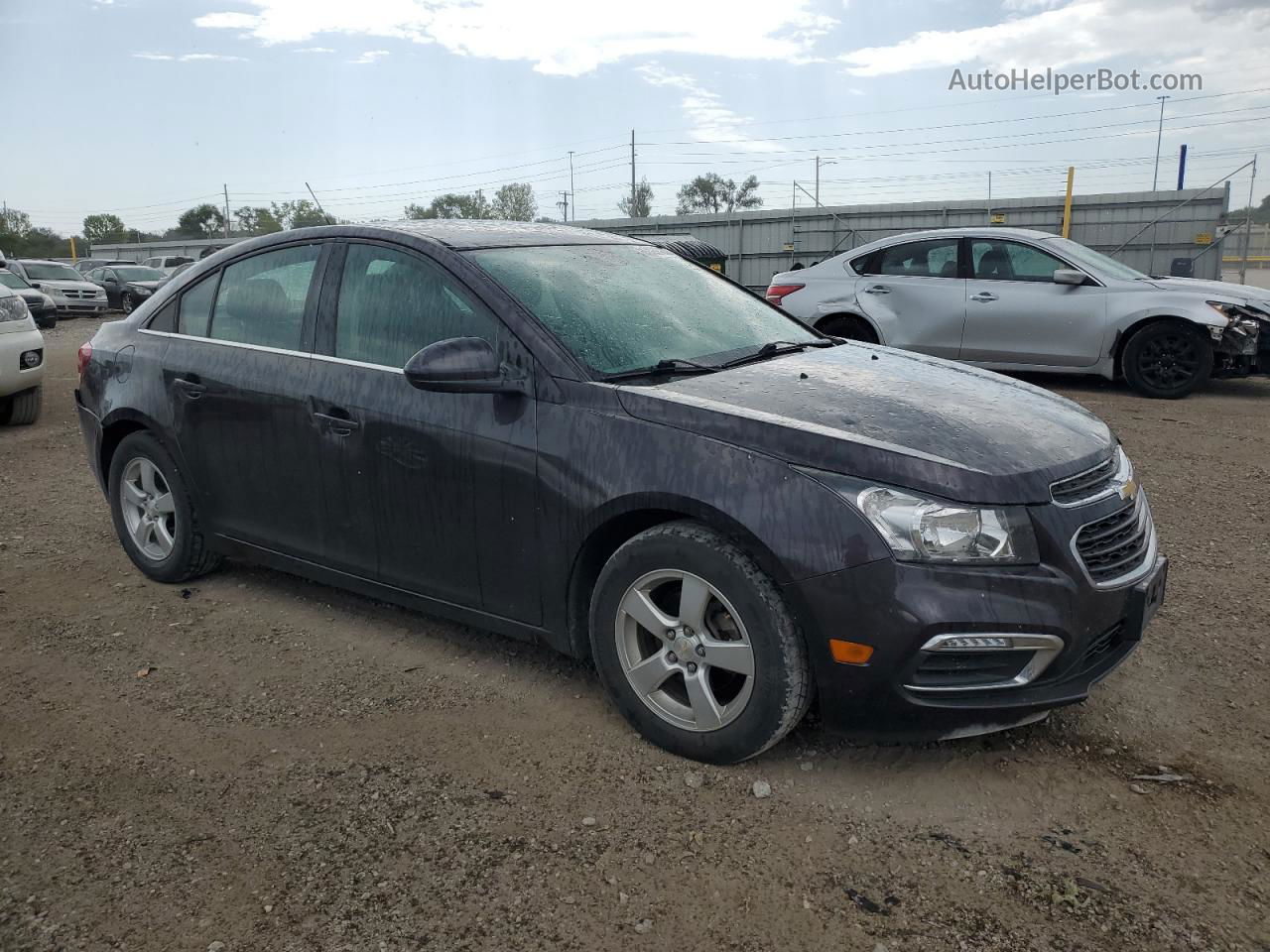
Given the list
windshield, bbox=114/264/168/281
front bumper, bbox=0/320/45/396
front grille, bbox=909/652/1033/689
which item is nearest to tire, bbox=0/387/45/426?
front bumper, bbox=0/320/45/396

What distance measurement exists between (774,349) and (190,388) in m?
2.38

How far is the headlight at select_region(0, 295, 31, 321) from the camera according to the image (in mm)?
8352

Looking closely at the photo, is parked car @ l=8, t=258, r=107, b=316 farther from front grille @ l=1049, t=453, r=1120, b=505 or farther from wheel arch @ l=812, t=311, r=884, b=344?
front grille @ l=1049, t=453, r=1120, b=505

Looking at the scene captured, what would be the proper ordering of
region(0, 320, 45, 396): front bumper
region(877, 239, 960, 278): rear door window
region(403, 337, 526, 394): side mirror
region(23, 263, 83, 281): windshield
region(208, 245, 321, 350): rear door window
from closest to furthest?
region(403, 337, 526, 394): side mirror
region(208, 245, 321, 350): rear door window
region(0, 320, 45, 396): front bumper
region(877, 239, 960, 278): rear door window
region(23, 263, 83, 281): windshield

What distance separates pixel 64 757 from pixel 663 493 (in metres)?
2.01

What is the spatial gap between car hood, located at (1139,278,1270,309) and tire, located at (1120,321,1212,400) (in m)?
0.33

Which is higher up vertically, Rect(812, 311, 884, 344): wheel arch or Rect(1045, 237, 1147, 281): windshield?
Rect(1045, 237, 1147, 281): windshield

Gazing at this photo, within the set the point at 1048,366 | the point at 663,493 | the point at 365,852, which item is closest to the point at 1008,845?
the point at 663,493

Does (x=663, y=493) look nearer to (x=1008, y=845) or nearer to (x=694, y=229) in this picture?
(x=1008, y=845)

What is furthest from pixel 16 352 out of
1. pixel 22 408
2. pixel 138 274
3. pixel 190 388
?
pixel 138 274

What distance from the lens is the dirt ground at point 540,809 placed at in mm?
2279

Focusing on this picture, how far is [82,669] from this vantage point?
3719 mm

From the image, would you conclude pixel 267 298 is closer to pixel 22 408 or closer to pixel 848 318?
pixel 22 408

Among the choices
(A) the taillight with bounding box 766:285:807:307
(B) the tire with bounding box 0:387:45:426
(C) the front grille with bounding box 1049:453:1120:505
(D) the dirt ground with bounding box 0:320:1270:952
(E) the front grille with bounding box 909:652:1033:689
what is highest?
(A) the taillight with bounding box 766:285:807:307
